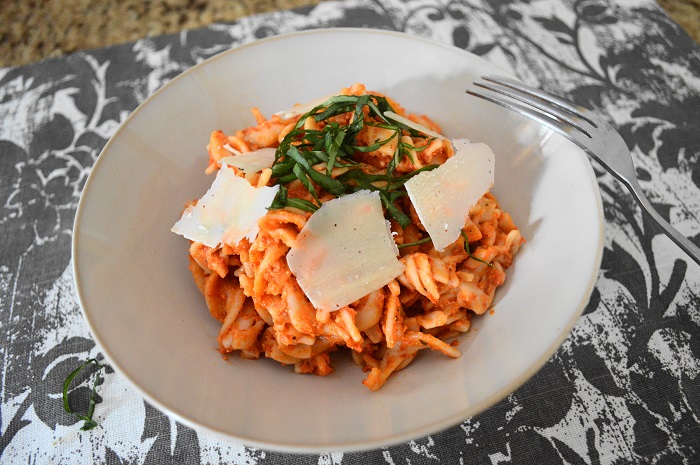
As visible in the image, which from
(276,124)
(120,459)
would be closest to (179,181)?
(276,124)

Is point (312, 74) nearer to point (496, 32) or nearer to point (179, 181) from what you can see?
point (179, 181)

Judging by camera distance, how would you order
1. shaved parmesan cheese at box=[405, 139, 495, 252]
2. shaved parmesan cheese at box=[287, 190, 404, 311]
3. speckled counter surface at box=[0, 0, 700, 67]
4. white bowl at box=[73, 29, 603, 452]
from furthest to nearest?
speckled counter surface at box=[0, 0, 700, 67]
shaved parmesan cheese at box=[405, 139, 495, 252]
shaved parmesan cheese at box=[287, 190, 404, 311]
white bowl at box=[73, 29, 603, 452]

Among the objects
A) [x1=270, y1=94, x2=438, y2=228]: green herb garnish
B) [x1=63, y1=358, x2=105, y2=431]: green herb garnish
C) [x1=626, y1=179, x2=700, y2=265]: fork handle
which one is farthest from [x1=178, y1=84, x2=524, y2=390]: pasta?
[x1=63, y1=358, x2=105, y2=431]: green herb garnish

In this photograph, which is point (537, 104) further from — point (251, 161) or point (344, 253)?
point (251, 161)

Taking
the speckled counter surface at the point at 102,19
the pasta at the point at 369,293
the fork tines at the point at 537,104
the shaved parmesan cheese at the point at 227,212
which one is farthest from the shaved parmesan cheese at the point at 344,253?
the speckled counter surface at the point at 102,19

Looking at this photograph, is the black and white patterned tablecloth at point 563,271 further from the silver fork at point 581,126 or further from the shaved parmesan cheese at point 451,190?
the shaved parmesan cheese at point 451,190

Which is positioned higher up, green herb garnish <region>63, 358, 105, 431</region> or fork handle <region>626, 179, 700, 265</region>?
fork handle <region>626, 179, 700, 265</region>

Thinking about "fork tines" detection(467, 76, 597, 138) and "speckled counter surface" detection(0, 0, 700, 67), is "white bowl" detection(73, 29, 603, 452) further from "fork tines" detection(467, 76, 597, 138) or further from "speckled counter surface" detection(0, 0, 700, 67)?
"speckled counter surface" detection(0, 0, 700, 67)
